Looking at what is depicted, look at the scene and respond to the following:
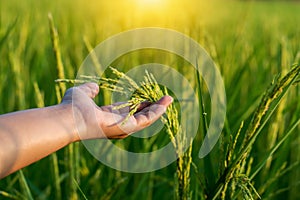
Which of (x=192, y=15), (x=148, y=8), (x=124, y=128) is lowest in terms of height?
(x=124, y=128)

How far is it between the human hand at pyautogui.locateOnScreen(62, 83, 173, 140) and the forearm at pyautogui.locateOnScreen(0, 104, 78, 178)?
25 mm

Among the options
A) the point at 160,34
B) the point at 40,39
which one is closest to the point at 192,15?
the point at 160,34

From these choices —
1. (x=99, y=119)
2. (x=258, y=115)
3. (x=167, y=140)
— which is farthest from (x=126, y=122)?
(x=167, y=140)

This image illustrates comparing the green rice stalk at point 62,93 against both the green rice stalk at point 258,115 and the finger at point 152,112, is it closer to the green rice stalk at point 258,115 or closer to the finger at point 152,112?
the finger at point 152,112

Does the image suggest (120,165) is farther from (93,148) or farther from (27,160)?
(27,160)

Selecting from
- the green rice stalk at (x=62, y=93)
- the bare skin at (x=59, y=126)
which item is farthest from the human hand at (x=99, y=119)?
the green rice stalk at (x=62, y=93)

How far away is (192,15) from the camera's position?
4.13 feet

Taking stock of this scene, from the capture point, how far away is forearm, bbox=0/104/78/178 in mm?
579

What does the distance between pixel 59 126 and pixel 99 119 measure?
0.07 m

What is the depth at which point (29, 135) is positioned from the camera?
1.94 feet

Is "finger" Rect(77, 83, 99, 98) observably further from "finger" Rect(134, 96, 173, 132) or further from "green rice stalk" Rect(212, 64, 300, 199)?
"green rice stalk" Rect(212, 64, 300, 199)

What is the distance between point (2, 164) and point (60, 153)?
556 mm

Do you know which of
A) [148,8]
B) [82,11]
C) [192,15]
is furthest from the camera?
[82,11]

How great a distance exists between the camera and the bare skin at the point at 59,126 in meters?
0.58
